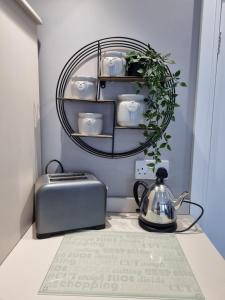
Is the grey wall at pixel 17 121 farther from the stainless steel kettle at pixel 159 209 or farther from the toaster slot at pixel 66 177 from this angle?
the stainless steel kettle at pixel 159 209

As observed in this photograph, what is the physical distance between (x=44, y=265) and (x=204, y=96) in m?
0.94

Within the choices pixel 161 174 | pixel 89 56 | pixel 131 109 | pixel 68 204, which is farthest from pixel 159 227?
pixel 89 56

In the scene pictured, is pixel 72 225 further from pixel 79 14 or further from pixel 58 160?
pixel 79 14

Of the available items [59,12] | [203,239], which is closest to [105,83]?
[59,12]

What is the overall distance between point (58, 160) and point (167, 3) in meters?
0.87

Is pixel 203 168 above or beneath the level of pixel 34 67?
beneath

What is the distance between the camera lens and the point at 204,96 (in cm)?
109

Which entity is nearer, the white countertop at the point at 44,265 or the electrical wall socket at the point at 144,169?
the white countertop at the point at 44,265

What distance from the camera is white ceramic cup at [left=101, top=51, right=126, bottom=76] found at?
99 cm

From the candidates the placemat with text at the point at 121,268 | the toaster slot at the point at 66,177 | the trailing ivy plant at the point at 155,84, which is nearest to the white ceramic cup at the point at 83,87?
the trailing ivy plant at the point at 155,84

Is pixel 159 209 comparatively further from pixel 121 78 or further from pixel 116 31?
pixel 116 31

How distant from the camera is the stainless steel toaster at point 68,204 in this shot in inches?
35.3

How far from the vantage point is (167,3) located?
1.07 m

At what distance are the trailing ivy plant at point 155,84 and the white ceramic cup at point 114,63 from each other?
3 cm
